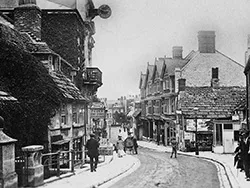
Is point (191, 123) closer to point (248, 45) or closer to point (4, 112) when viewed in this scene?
point (248, 45)

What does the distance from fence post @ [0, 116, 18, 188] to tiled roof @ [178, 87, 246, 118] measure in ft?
80.1

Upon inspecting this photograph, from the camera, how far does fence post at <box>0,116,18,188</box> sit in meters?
10.4

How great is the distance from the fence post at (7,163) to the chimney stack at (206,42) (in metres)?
33.4

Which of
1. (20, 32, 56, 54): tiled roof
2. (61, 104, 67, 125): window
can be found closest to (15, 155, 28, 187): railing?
(61, 104, 67, 125): window

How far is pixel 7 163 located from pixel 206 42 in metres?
34.3

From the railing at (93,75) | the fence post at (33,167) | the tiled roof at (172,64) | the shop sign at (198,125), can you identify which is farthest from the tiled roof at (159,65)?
the fence post at (33,167)

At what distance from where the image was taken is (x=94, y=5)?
102 feet

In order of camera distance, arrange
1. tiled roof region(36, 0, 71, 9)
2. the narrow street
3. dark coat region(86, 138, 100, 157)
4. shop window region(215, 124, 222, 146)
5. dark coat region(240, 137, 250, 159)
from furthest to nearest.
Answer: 1. shop window region(215, 124, 222, 146)
2. tiled roof region(36, 0, 71, 9)
3. dark coat region(86, 138, 100, 157)
4. dark coat region(240, 137, 250, 159)
5. the narrow street

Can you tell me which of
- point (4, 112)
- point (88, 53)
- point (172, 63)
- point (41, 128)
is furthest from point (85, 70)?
point (172, 63)

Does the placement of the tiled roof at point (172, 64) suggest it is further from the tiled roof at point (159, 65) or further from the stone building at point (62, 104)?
the stone building at point (62, 104)

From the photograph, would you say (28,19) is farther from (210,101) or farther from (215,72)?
(215,72)

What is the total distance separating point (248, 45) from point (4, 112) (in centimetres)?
2211

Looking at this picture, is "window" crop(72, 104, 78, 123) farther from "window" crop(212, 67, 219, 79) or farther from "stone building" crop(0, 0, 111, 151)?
"window" crop(212, 67, 219, 79)

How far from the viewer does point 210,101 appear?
3522 cm
